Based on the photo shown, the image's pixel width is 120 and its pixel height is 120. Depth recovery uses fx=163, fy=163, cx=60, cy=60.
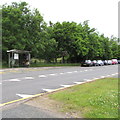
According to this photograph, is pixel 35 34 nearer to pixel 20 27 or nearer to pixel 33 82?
pixel 20 27

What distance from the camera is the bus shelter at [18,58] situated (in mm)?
25631

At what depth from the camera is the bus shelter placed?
2563 cm

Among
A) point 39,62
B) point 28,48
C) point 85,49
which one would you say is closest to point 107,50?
point 85,49

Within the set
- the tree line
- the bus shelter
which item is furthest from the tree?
the bus shelter

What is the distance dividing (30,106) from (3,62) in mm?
24964

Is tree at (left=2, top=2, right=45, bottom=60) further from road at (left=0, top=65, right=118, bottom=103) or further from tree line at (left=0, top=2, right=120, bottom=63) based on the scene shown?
road at (left=0, top=65, right=118, bottom=103)

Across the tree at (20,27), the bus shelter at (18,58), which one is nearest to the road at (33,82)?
the bus shelter at (18,58)

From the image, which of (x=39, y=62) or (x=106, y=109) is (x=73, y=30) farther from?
(x=106, y=109)

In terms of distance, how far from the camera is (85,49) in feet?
124

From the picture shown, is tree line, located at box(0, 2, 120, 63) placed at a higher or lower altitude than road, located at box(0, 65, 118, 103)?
higher

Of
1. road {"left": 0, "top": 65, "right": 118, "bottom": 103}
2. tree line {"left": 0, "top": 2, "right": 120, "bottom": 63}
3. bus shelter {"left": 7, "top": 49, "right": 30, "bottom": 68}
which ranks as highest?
tree line {"left": 0, "top": 2, "right": 120, "bottom": 63}

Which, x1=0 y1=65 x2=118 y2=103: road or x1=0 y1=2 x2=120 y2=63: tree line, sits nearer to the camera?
x1=0 y1=65 x2=118 y2=103: road

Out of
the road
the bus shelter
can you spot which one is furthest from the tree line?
the road

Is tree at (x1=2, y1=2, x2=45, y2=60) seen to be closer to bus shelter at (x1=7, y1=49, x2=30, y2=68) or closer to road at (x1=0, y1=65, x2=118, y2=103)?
bus shelter at (x1=7, y1=49, x2=30, y2=68)
